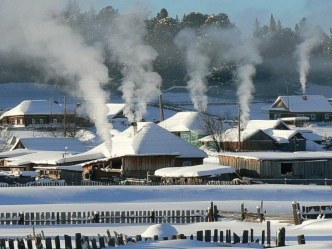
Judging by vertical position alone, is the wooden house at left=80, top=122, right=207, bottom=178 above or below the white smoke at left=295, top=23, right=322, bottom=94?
below

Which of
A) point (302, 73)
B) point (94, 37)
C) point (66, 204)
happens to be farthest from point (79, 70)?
point (302, 73)

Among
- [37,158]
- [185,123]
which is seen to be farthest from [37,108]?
[37,158]

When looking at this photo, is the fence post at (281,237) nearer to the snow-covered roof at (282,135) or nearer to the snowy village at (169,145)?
the snowy village at (169,145)

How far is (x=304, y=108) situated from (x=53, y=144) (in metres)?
48.2

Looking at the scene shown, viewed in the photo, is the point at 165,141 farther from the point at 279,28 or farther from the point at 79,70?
the point at 279,28

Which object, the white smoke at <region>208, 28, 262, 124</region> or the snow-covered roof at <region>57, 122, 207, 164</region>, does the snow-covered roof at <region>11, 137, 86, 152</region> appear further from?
the white smoke at <region>208, 28, 262, 124</region>

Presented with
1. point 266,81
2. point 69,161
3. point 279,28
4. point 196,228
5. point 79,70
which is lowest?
point 196,228

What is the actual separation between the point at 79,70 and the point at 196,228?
127 feet

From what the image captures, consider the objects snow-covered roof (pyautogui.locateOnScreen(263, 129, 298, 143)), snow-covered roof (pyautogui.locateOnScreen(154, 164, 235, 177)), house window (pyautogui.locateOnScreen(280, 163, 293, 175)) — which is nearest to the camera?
snow-covered roof (pyautogui.locateOnScreen(154, 164, 235, 177))

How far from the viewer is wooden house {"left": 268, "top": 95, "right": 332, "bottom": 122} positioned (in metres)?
110

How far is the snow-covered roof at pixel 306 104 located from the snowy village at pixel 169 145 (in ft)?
0.77

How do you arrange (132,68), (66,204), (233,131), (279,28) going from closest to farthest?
(66,204) < (233,131) < (132,68) < (279,28)

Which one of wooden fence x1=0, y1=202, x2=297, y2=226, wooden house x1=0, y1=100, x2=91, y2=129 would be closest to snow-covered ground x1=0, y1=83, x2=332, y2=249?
wooden fence x1=0, y1=202, x2=297, y2=226

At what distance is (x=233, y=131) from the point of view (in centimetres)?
7719
